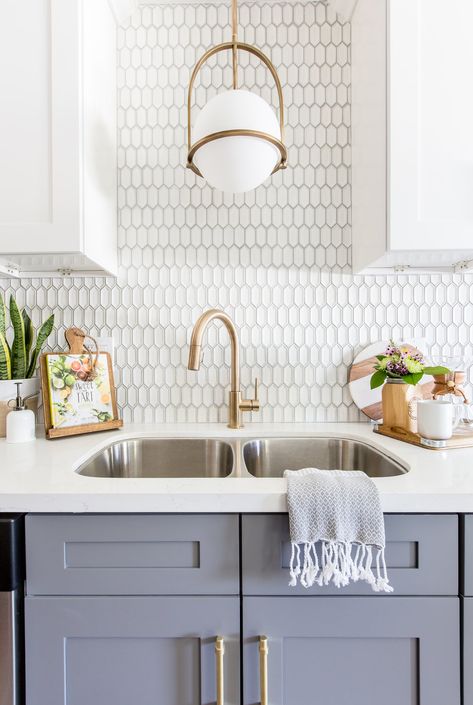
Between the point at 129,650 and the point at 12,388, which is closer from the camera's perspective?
the point at 129,650

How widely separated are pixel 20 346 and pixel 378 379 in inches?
45.8

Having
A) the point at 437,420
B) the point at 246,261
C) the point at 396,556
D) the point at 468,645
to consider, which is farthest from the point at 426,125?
the point at 468,645

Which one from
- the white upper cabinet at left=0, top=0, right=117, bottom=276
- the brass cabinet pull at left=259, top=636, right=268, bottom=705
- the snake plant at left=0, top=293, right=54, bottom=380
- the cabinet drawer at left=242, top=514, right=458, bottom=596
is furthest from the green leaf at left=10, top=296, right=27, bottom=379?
the brass cabinet pull at left=259, top=636, right=268, bottom=705

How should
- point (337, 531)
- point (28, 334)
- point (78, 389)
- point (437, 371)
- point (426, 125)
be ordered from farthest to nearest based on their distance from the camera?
point (28, 334) → point (78, 389) → point (437, 371) → point (426, 125) → point (337, 531)

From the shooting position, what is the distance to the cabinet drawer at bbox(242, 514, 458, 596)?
76 cm

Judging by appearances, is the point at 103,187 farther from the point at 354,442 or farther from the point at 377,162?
the point at 354,442

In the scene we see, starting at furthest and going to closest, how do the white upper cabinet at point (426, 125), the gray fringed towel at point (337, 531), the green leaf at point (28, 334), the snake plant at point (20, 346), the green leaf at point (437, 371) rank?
the green leaf at point (28, 334)
the snake plant at point (20, 346)
the green leaf at point (437, 371)
the white upper cabinet at point (426, 125)
the gray fringed towel at point (337, 531)

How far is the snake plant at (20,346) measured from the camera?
1.23 m

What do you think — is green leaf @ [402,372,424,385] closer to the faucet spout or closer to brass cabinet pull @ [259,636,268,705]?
the faucet spout

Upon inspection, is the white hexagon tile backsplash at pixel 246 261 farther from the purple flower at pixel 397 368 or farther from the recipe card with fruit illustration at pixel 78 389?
the purple flower at pixel 397 368

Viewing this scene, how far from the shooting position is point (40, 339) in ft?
4.28

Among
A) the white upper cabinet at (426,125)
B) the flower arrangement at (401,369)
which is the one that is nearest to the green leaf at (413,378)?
the flower arrangement at (401,369)

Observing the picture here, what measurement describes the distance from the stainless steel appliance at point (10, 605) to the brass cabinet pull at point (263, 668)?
479 millimetres

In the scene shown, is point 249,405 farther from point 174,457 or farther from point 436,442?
point 436,442
